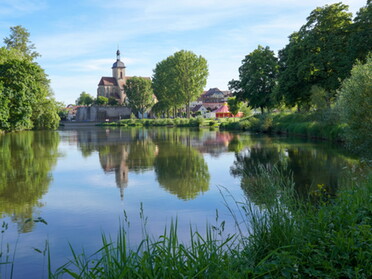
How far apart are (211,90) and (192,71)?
8092cm

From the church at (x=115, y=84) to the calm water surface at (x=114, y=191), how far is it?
104 m

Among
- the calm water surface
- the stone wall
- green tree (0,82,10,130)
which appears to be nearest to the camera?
the calm water surface

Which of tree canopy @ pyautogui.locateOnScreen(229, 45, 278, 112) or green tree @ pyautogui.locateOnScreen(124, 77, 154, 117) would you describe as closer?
tree canopy @ pyautogui.locateOnScreen(229, 45, 278, 112)

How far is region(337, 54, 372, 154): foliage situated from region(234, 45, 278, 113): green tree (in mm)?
33773

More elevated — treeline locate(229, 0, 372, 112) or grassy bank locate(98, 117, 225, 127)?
treeline locate(229, 0, 372, 112)

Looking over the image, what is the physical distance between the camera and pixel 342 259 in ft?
13.6

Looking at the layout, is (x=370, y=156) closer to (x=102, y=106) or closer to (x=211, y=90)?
(x=102, y=106)

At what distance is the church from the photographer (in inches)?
4860

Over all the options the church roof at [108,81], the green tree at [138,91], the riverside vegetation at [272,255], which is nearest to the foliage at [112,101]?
the church roof at [108,81]

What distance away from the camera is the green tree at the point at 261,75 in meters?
50.0

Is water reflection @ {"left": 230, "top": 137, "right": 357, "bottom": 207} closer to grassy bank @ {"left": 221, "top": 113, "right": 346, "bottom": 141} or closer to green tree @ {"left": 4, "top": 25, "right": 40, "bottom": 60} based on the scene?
grassy bank @ {"left": 221, "top": 113, "right": 346, "bottom": 141}

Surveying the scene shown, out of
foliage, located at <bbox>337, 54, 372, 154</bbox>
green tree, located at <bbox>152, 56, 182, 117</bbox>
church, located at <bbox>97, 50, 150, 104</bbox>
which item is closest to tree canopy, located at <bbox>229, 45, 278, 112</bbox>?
green tree, located at <bbox>152, 56, 182, 117</bbox>

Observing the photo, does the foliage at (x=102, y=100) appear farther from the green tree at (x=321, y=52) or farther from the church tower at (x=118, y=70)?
the green tree at (x=321, y=52)

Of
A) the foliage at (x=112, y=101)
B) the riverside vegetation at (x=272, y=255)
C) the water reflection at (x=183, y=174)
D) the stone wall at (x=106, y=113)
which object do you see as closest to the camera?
the riverside vegetation at (x=272, y=255)
